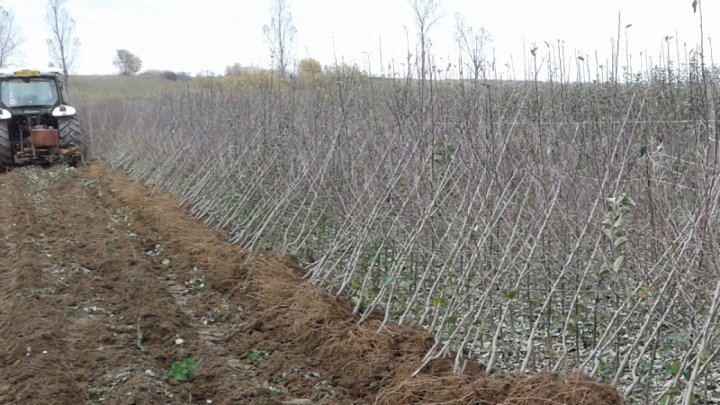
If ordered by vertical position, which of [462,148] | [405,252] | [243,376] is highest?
[462,148]

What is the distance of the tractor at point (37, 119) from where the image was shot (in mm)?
13477

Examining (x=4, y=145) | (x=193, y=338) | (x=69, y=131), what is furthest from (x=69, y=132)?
(x=193, y=338)

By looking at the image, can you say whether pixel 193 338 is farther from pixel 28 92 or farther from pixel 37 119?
pixel 28 92

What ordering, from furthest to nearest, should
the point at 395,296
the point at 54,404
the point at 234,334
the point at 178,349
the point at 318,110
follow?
the point at 318,110
the point at 395,296
the point at 234,334
the point at 178,349
the point at 54,404

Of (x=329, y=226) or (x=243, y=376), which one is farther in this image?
(x=329, y=226)

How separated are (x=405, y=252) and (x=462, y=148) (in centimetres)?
82

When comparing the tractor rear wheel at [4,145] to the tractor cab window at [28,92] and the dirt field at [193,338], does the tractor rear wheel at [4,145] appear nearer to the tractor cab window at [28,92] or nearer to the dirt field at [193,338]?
the tractor cab window at [28,92]

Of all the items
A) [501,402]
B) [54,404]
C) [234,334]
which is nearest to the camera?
[501,402]

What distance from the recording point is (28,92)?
14023 mm

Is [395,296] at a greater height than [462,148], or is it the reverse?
[462,148]

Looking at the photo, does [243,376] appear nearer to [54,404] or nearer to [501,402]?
[54,404]

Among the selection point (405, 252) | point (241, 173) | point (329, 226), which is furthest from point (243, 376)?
point (241, 173)

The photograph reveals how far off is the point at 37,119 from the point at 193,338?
34.9 ft

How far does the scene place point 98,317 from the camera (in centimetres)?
502
